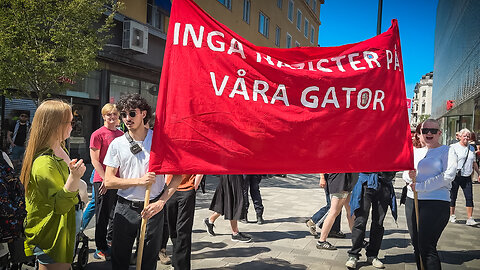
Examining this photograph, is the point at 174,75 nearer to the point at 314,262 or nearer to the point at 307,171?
the point at 307,171

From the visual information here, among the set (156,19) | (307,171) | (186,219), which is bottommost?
(186,219)

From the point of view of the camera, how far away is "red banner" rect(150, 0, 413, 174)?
317cm

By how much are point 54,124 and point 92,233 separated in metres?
3.65

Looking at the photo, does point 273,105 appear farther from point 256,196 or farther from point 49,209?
point 256,196

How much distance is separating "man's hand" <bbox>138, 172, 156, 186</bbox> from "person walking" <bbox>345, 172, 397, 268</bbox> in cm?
302

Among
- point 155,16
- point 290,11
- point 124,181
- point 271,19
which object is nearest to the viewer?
point 124,181

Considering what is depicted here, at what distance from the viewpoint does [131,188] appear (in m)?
3.28

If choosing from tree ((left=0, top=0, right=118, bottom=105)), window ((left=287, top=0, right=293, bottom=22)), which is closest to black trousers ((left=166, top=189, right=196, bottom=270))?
tree ((left=0, top=0, right=118, bottom=105))

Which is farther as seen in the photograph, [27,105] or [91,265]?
[27,105]

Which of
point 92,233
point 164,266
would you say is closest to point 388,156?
point 164,266

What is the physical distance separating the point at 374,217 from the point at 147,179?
337 cm

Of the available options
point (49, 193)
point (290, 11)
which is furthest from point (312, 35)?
point (49, 193)

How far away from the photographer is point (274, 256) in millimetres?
5316

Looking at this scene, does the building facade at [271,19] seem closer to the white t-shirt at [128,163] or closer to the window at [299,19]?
the window at [299,19]
